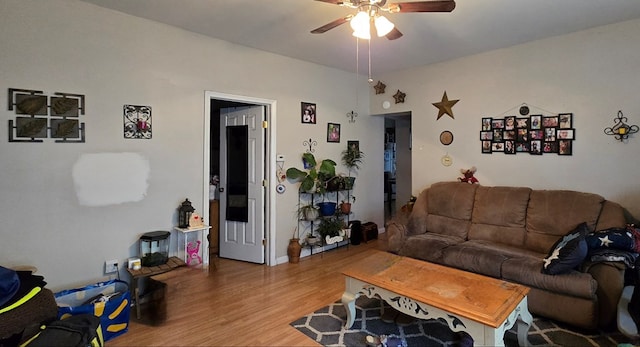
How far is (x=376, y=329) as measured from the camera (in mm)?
2582

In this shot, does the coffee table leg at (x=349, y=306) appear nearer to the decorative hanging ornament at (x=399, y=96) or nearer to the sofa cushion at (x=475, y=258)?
the sofa cushion at (x=475, y=258)

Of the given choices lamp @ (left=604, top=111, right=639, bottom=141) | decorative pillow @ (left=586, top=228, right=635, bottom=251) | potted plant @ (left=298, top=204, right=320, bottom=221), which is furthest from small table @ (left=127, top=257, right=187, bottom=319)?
lamp @ (left=604, top=111, right=639, bottom=141)

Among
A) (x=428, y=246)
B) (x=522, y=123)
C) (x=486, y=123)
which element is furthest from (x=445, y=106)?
(x=428, y=246)

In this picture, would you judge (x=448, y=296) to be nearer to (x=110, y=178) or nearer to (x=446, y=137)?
(x=446, y=137)

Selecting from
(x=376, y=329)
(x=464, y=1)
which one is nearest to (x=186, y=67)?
(x=464, y=1)

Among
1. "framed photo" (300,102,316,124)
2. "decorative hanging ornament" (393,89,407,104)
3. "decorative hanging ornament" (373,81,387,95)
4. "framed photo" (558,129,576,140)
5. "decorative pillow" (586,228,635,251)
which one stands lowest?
"decorative pillow" (586,228,635,251)

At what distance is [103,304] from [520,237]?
12.9 feet

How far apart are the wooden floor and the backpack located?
0.43 meters

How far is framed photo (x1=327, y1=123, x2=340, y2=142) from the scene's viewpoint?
15.7 ft

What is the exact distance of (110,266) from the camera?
115 inches

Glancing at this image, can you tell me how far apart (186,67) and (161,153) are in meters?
0.96

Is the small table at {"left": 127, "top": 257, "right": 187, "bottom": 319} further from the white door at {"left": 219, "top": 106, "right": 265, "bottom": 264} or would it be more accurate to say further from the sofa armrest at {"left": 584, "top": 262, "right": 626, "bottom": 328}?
the sofa armrest at {"left": 584, "top": 262, "right": 626, "bottom": 328}

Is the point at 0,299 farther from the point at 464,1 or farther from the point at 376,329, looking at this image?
the point at 464,1

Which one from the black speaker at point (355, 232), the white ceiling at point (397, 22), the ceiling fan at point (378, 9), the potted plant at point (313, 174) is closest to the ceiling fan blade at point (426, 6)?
the ceiling fan at point (378, 9)
